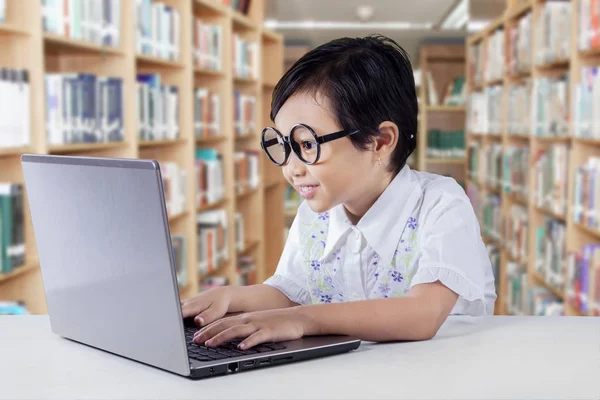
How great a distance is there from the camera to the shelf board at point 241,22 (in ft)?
15.0

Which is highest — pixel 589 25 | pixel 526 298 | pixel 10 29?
pixel 589 25

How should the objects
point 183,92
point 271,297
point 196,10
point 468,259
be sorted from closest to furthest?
point 468,259
point 271,297
point 183,92
point 196,10

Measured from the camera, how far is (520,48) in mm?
4297

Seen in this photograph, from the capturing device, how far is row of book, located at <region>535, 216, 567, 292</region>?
3465 millimetres

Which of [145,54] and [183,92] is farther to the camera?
[183,92]

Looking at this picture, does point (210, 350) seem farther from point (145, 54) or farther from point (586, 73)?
point (586, 73)

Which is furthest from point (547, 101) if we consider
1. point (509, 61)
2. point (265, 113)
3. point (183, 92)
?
point (265, 113)

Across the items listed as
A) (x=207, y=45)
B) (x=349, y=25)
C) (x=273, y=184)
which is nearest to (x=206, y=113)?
(x=207, y=45)

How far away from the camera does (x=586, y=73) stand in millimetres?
3121

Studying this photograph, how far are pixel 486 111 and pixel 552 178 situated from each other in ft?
6.26

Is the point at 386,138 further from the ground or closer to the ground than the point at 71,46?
closer to the ground

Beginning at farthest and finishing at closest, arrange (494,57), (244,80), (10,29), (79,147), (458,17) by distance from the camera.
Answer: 1. (458,17)
2. (494,57)
3. (244,80)
4. (79,147)
5. (10,29)

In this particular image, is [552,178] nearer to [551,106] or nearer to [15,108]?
[551,106]

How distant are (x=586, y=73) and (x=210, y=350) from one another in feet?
8.79
